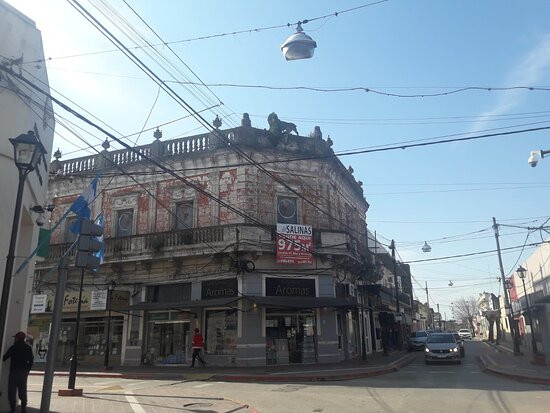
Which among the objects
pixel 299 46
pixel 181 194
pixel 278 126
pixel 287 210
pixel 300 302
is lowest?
pixel 300 302

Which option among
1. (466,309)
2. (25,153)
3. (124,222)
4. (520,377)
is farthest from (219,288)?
(466,309)

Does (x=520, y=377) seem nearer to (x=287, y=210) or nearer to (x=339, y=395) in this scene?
(x=339, y=395)

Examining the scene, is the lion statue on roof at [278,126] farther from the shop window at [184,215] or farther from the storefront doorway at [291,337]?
the storefront doorway at [291,337]

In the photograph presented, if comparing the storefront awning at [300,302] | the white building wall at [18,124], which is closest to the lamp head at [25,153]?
the white building wall at [18,124]

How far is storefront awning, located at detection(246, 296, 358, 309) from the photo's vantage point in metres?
20.5

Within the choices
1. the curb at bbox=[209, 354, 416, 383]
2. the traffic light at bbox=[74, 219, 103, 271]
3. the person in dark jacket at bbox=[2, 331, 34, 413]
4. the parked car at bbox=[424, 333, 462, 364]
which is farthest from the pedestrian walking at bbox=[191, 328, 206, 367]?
the traffic light at bbox=[74, 219, 103, 271]

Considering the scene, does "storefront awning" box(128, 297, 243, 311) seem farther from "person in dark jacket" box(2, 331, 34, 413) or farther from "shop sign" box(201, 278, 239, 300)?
"person in dark jacket" box(2, 331, 34, 413)

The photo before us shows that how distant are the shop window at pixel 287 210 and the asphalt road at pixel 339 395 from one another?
918cm

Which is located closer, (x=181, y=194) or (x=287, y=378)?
(x=287, y=378)

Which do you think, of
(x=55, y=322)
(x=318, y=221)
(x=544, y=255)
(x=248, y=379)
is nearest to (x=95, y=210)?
(x=318, y=221)

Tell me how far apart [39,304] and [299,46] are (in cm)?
2179

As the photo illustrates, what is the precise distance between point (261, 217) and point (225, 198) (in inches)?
80.1

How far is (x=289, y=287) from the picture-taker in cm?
2242

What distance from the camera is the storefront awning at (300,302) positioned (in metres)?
20.5
